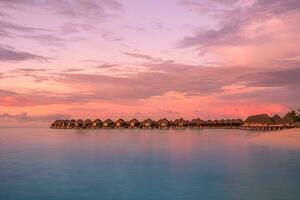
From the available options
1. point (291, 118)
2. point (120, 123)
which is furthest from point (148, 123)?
point (291, 118)

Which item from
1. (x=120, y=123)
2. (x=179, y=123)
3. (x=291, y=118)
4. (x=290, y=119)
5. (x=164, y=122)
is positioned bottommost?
(x=120, y=123)

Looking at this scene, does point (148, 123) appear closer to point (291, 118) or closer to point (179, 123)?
point (179, 123)

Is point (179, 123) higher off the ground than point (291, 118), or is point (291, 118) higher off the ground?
→ point (291, 118)

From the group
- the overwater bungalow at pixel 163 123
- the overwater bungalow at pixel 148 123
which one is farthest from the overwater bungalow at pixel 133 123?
the overwater bungalow at pixel 163 123

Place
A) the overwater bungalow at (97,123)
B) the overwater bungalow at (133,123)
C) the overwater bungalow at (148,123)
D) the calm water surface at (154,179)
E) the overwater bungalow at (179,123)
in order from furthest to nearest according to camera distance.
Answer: the overwater bungalow at (179,123)
the overwater bungalow at (133,123)
the overwater bungalow at (148,123)
the overwater bungalow at (97,123)
the calm water surface at (154,179)

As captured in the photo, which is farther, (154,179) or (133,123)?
(133,123)

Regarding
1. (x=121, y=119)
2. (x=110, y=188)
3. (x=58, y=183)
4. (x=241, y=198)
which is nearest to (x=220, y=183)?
(x=241, y=198)

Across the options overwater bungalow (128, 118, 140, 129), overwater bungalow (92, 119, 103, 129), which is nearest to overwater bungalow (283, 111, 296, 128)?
overwater bungalow (128, 118, 140, 129)

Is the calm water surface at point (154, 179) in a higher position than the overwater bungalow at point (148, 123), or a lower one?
lower

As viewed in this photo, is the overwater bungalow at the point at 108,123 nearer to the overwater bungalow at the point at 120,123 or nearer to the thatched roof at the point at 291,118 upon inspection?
the overwater bungalow at the point at 120,123

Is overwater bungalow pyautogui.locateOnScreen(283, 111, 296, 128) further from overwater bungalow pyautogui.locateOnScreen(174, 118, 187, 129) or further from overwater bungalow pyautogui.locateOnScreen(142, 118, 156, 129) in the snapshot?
overwater bungalow pyautogui.locateOnScreen(142, 118, 156, 129)

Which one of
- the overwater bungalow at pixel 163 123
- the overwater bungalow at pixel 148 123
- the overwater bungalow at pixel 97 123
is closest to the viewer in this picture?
the overwater bungalow at pixel 97 123

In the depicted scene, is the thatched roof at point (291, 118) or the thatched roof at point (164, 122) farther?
the thatched roof at point (164, 122)

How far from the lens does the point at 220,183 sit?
24.6 metres
